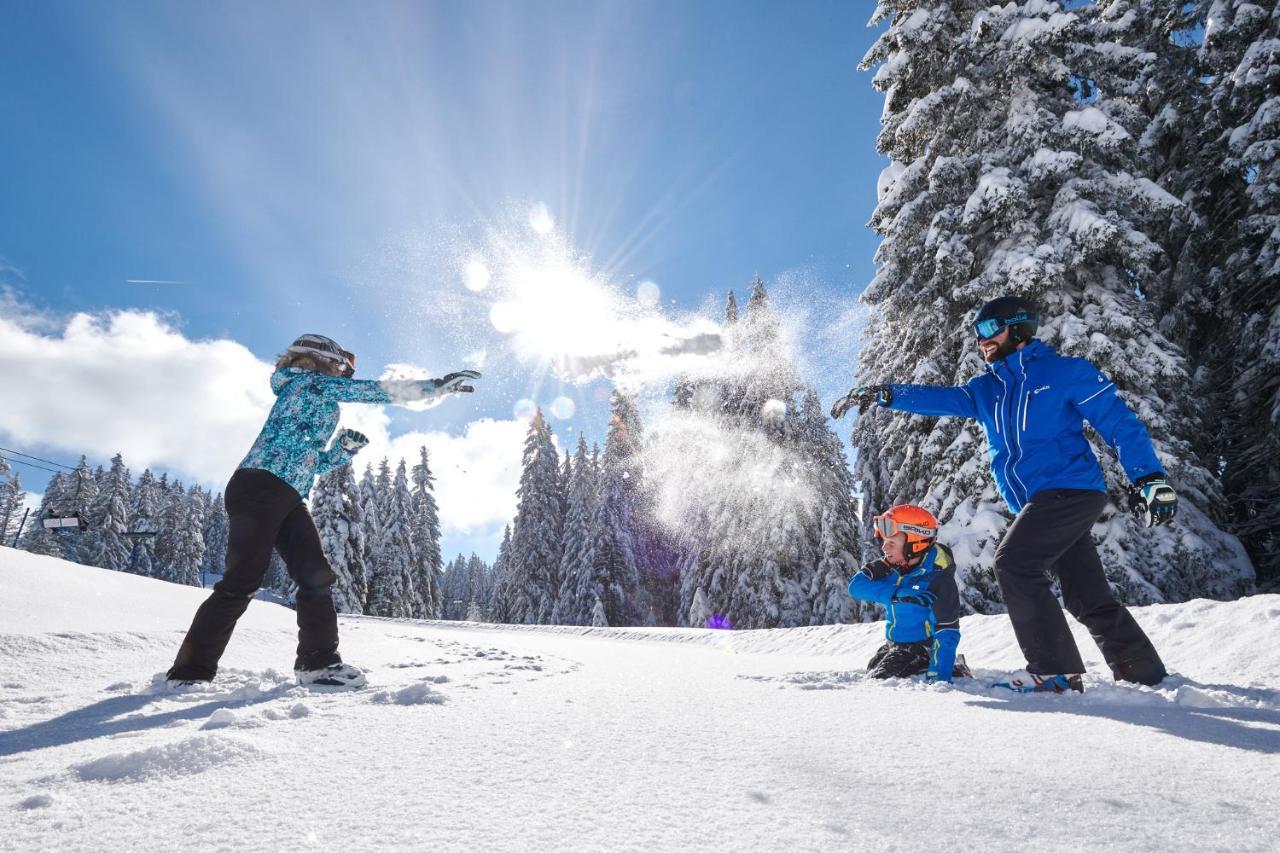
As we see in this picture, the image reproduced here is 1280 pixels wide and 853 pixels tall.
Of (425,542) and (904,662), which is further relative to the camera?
(425,542)

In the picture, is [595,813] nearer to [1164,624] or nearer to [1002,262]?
[1164,624]

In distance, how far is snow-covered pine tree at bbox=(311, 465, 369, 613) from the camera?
104ft

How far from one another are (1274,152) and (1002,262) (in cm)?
400

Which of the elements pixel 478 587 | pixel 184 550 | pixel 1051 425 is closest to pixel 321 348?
pixel 1051 425

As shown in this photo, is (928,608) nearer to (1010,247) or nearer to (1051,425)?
(1051,425)

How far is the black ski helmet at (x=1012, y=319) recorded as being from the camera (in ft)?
11.4

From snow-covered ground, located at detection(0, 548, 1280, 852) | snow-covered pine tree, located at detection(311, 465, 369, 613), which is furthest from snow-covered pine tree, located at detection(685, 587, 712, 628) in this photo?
snow-covered ground, located at detection(0, 548, 1280, 852)

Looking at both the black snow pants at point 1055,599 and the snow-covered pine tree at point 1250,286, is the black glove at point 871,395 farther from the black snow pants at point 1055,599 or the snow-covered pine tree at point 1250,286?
the snow-covered pine tree at point 1250,286

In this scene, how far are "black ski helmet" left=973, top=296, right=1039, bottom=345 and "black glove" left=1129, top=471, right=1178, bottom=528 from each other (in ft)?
3.05

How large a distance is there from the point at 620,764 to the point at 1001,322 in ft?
10.3

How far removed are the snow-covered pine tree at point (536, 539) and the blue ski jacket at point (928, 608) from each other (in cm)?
3623

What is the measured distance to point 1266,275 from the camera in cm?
856

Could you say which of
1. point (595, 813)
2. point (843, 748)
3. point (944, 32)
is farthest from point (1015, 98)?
point (595, 813)

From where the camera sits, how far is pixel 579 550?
37875mm
